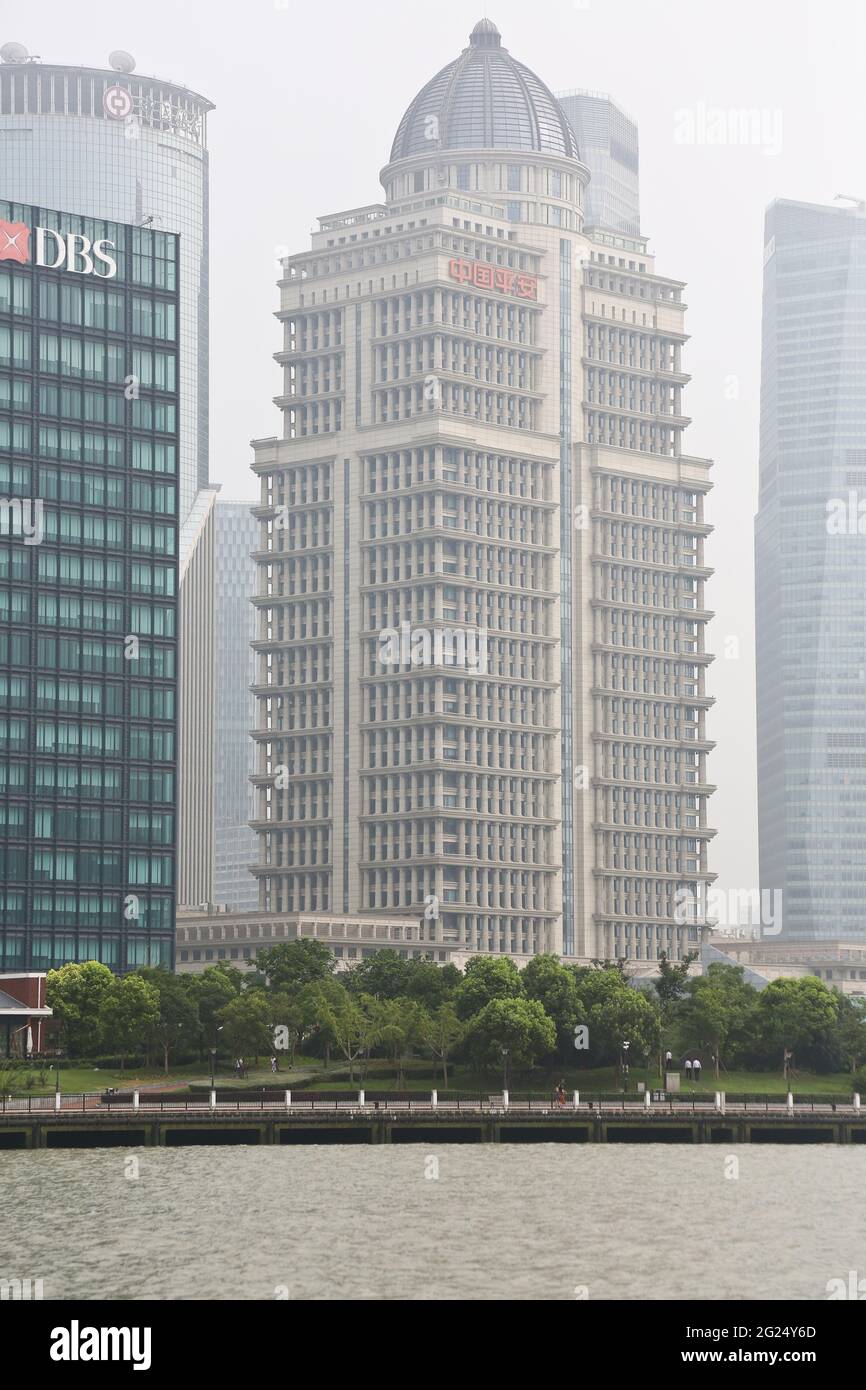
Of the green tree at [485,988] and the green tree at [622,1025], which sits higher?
the green tree at [485,988]

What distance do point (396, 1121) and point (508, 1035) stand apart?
956 inches

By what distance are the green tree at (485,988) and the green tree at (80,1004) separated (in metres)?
27.4

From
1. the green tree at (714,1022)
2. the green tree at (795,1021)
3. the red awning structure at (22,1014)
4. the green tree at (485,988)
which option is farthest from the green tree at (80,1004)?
the green tree at (795,1021)

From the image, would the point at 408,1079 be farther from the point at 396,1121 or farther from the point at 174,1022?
the point at 396,1121

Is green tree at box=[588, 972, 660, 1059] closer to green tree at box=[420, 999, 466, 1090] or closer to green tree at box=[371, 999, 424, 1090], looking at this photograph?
green tree at box=[420, 999, 466, 1090]

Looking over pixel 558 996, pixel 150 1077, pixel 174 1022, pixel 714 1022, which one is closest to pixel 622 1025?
pixel 558 996

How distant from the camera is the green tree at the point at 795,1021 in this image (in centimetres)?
19438

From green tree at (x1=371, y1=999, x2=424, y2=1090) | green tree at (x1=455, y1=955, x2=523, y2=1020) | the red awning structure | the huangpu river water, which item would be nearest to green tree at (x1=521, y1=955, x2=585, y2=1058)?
green tree at (x1=455, y1=955, x2=523, y2=1020)

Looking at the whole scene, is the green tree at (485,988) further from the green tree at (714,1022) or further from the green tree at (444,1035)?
the green tree at (714,1022)
